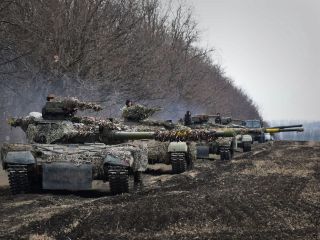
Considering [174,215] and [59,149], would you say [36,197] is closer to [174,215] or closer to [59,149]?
[59,149]

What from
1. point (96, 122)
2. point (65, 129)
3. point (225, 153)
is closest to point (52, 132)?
point (65, 129)

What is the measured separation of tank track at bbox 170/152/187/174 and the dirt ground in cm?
248

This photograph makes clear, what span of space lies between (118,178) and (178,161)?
181 inches

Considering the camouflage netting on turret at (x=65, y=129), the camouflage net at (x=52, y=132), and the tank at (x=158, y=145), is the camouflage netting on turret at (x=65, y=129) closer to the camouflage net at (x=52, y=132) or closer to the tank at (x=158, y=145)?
the camouflage net at (x=52, y=132)

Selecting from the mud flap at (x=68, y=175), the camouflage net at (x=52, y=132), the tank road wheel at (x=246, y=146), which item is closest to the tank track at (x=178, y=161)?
the camouflage net at (x=52, y=132)

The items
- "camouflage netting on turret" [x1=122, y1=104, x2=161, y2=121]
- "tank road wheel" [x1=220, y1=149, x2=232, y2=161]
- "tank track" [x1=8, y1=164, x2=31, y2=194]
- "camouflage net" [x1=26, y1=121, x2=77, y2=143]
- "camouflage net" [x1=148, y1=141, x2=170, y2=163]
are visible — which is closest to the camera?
"tank track" [x1=8, y1=164, x2=31, y2=194]

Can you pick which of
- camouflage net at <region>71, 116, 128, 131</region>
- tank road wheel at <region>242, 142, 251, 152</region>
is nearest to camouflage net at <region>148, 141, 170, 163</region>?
camouflage net at <region>71, 116, 128, 131</region>

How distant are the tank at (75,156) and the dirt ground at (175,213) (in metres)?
0.34

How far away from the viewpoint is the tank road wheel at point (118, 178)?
9234 millimetres

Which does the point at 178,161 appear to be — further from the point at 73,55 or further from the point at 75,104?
the point at 73,55

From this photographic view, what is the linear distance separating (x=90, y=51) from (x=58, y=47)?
6.49 ft

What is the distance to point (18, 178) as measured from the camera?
9.29m

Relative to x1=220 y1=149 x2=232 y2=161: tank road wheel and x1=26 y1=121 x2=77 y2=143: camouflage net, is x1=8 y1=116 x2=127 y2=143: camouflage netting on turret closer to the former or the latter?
x1=26 y1=121 x2=77 y2=143: camouflage net

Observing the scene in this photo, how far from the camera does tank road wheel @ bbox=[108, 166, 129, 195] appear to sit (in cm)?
923
